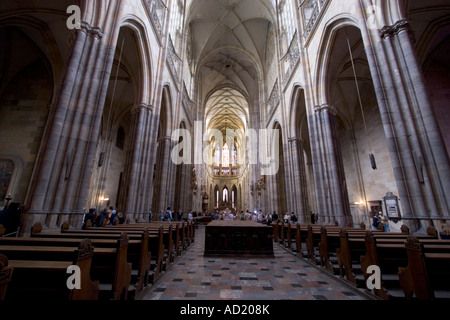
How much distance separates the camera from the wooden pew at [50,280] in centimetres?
158

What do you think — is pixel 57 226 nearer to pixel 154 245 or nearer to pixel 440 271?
pixel 154 245

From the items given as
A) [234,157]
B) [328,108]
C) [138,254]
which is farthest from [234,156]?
[138,254]

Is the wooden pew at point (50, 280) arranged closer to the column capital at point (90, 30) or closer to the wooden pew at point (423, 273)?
the wooden pew at point (423, 273)

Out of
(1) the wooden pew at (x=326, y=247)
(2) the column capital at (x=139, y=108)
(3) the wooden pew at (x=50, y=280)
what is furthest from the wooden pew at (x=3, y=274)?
(2) the column capital at (x=139, y=108)

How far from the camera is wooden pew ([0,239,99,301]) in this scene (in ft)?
5.17

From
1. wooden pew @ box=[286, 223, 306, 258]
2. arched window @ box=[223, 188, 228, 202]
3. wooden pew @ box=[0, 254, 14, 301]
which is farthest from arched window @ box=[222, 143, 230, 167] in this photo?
wooden pew @ box=[0, 254, 14, 301]

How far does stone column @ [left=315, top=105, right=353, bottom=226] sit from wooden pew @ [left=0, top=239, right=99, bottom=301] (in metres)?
9.03

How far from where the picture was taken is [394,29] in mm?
5805

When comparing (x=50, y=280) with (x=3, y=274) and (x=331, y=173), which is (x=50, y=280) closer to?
(x=3, y=274)

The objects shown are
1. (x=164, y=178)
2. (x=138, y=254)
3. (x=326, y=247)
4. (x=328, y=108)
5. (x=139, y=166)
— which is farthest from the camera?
(x=164, y=178)

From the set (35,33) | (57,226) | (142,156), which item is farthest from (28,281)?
(35,33)

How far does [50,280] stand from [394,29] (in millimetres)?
9024

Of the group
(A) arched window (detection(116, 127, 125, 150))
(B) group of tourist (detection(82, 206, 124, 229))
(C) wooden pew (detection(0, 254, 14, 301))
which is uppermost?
(A) arched window (detection(116, 127, 125, 150))

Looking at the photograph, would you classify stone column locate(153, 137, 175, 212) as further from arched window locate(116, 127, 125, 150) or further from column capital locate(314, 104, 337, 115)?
column capital locate(314, 104, 337, 115)
